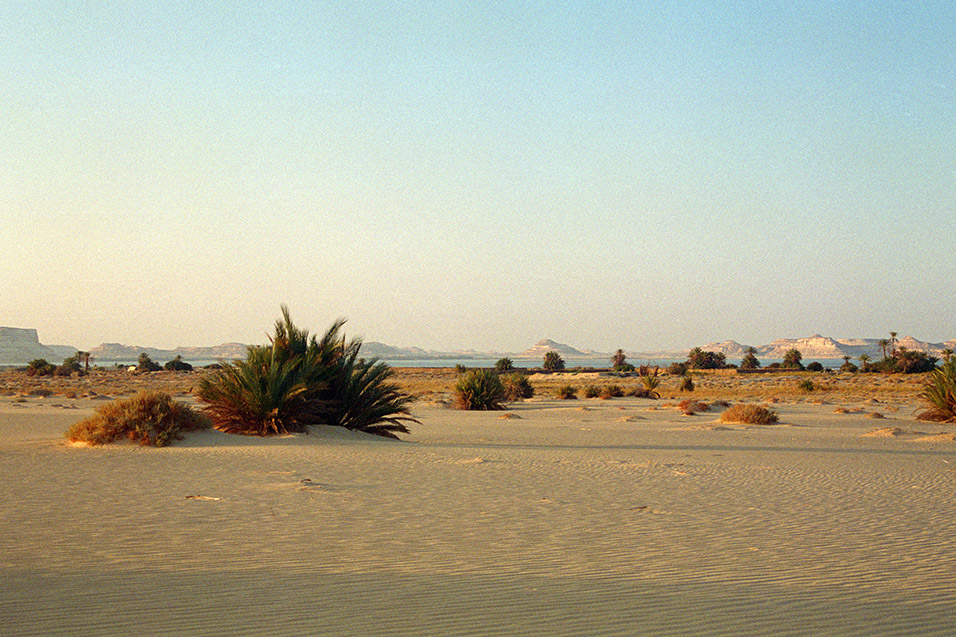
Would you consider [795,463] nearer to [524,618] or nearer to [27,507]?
[524,618]

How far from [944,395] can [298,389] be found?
21.2 m

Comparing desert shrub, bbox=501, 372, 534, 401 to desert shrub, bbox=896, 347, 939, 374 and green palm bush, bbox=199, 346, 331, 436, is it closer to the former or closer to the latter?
green palm bush, bbox=199, 346, 331, 436

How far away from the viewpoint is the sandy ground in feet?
17.1

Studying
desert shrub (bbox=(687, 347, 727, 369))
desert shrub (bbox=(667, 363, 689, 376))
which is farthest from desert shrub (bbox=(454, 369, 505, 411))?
desert shrub (bbox=(687, 347, 727, 369))

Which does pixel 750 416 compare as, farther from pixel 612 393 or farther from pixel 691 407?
pixel 612 393

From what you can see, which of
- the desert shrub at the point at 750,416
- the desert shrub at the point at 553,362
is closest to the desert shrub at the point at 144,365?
the desert shrub at the point at 553,362

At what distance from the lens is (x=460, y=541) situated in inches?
296

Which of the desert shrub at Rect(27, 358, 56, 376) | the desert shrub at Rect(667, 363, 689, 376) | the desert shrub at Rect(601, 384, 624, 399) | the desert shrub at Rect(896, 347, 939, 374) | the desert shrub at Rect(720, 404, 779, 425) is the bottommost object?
the desert shrub at Rect(720, 404, 779, 425)

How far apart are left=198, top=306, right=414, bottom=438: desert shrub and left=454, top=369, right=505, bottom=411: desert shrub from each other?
13.5 metres

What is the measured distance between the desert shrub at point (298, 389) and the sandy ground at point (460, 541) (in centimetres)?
99

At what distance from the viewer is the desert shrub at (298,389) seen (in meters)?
16.0

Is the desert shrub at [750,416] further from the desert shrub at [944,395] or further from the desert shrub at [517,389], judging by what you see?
the desert shrub at [517,389]

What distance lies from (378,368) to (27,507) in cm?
964

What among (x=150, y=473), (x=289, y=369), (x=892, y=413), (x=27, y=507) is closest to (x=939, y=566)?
(x=27, y=507)
